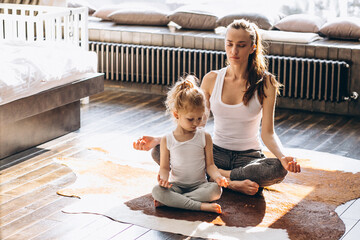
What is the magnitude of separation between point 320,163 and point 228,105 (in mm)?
956

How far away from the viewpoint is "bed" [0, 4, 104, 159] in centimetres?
380

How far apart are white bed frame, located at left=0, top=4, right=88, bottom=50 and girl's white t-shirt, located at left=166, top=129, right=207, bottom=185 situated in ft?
6.66

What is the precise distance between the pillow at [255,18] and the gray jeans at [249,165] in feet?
8.62

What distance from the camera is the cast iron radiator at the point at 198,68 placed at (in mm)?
5227

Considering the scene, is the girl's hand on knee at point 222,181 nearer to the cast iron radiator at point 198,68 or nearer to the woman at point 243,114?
the woman at point 243,114

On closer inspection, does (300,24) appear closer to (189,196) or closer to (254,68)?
(254,68)

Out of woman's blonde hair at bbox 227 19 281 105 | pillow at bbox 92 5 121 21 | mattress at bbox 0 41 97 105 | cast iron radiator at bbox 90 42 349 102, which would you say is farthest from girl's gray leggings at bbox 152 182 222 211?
pillow at bbox 92 5 121 21

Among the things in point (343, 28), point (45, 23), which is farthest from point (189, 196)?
point (343, 28)

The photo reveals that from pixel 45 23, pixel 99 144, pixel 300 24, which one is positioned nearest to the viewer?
pixel 99 144

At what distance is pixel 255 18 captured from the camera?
5.70m

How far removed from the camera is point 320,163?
3.86 meters

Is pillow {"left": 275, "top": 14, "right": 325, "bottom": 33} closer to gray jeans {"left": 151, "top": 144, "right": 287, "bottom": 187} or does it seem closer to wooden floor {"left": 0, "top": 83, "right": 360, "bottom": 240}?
wooden floor {"left": 0, "top": 83, "right": 360, "bottom": 240}

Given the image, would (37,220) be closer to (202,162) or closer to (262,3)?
(202,162)

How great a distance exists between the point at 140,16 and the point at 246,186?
345 centimetres
